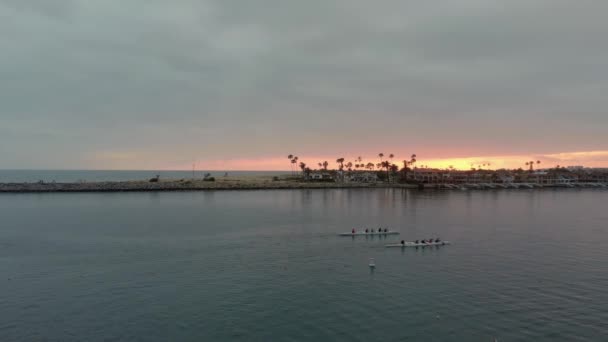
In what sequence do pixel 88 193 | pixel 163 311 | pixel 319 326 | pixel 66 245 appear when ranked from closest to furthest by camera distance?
1. pixel 319 326
2. pixel 163 311
3. pixel 66 245
4. pixel 88 193

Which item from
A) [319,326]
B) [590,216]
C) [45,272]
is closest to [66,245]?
[45,272]

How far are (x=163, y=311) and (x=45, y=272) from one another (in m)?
19.4

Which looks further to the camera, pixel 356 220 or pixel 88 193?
pixel 88 193

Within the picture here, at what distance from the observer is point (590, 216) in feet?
289

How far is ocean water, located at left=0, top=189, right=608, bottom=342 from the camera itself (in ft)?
90.6

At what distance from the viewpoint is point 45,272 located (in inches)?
1606

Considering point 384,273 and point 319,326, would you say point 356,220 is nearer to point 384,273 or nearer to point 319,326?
point 384,273

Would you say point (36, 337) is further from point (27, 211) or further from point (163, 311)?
point (27, 211)

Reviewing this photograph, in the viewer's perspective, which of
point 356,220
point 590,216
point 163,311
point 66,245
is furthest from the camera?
point 590,216

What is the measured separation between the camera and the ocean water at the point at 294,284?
2761 centimetres

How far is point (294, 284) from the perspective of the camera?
37250mm

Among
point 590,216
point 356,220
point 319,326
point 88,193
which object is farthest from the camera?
point 88,193

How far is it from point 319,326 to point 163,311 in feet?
41.9

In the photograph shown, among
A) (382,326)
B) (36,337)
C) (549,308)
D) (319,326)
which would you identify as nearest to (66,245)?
(36,337)
